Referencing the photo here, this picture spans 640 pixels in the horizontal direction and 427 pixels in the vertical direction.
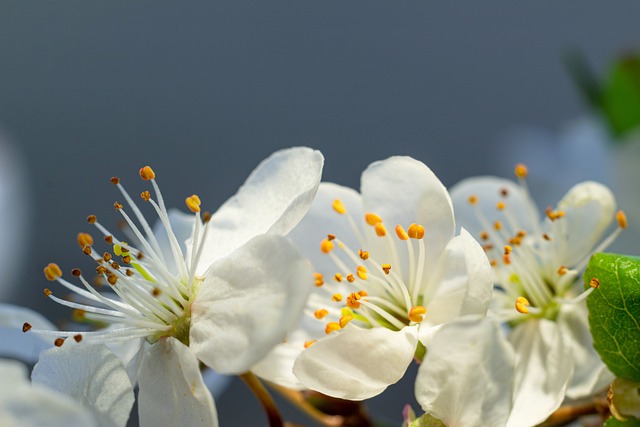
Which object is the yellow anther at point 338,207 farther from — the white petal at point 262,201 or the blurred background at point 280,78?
the blurred background at point 280,78

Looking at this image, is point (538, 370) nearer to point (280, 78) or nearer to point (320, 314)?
point (320, 314)

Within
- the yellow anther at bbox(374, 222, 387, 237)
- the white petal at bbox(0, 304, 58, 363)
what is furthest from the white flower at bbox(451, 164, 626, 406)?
the white petal at bbox(0, 304, 58, 363)

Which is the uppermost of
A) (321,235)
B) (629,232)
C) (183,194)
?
(321,235)

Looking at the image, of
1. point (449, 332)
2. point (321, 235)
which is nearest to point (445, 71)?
point (321, 235)

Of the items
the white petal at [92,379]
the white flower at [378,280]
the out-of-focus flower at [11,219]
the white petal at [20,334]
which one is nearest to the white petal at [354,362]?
the white flower at [378,280]

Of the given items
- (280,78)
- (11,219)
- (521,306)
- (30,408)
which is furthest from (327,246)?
(280,78)

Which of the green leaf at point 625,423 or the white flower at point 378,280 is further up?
the white flower at point 378,280

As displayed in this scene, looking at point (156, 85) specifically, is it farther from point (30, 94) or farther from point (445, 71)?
point (445, 71)
